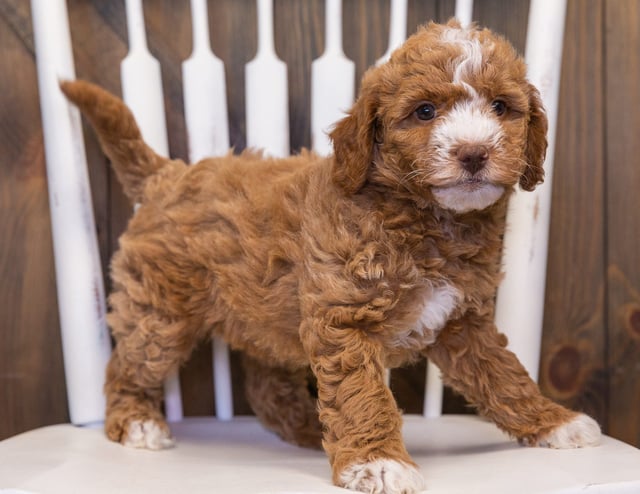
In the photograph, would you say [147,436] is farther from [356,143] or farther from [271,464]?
[356,143]

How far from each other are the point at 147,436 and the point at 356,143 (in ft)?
1.77

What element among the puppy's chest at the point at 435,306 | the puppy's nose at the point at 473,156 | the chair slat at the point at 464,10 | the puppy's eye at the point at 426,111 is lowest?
the puppy's chest at the point at 435,306

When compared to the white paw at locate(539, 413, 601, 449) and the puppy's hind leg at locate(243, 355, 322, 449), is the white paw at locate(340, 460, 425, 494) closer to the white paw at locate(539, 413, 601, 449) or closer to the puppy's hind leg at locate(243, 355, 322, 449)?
the white paw at locate(539, 413, 601, 449)

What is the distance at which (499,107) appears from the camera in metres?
0.87

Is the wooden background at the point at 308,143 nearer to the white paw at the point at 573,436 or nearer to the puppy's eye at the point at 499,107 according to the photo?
the white paw at the point at 573,436

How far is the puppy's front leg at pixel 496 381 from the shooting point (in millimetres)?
982

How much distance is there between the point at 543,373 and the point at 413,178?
0.68 metres

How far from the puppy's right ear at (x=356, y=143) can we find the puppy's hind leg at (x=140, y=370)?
1.21 feet

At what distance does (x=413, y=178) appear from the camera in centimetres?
85

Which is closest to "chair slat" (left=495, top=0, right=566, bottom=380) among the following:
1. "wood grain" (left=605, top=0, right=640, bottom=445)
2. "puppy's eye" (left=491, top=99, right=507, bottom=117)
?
"wood grain" (left=605, top=0, right=640, bottom=445)

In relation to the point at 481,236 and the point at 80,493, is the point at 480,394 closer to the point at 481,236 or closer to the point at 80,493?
the point at 481,236

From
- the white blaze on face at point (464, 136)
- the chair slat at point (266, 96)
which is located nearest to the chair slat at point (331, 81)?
the chair slat at point (266, 96)

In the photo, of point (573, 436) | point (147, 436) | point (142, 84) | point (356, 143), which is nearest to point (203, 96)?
point (142, 84)

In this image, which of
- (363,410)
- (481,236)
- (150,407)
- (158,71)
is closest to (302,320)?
(363,410)
